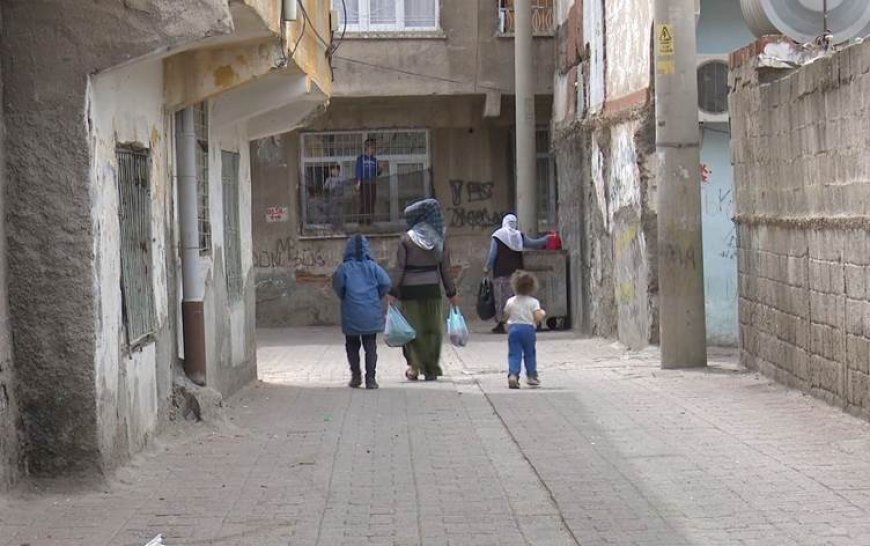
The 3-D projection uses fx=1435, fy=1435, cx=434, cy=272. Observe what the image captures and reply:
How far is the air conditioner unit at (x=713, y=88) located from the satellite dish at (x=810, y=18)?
3204 millimetres

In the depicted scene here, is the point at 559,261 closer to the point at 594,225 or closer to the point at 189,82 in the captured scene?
the point at 594,225

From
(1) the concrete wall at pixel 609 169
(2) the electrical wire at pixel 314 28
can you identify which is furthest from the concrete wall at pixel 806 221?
(2) the electrical wire at pixel 314 28

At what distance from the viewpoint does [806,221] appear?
1162 cm

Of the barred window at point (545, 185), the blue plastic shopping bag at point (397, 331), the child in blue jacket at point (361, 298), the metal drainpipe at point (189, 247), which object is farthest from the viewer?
the barred window at point (545, 185)

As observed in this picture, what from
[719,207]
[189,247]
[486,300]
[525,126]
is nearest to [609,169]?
[719,207]

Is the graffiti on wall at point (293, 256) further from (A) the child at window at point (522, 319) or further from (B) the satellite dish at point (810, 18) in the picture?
(B) the satellite dish at point (810, 18)

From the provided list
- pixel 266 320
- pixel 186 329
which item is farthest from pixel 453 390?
pixel 266 320

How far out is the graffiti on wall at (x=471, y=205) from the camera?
80.9ft

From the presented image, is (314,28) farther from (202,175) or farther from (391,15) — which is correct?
(391,15)

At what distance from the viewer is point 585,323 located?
2078cm

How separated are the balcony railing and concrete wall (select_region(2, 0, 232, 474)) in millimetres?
16216

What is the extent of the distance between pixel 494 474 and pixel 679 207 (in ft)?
20.2

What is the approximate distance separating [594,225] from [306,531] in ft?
42.3

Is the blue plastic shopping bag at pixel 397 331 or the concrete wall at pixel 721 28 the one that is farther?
the concrete wall at pixel 721 28
